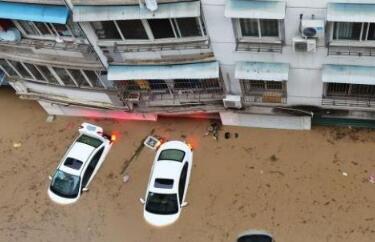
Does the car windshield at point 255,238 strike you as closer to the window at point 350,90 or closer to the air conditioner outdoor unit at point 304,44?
the window at point 350,90

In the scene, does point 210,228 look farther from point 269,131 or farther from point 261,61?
point 261,61

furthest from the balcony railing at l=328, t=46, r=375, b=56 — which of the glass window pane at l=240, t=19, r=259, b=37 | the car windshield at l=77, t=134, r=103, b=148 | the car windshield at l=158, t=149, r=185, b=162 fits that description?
the car windshield at l=77, t=134, r=103, b=148

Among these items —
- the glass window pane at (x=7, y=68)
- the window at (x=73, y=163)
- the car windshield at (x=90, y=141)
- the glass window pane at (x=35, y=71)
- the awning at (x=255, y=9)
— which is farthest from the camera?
the car windshield at (x=90, y=141)

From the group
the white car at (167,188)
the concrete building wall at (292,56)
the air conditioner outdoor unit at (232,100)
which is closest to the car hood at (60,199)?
the white car at (167,188)

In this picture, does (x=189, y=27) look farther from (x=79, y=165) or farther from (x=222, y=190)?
(x=79, y=165)

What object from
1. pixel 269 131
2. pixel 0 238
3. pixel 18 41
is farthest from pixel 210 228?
pixel 18 41

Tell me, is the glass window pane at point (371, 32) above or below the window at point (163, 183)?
above
